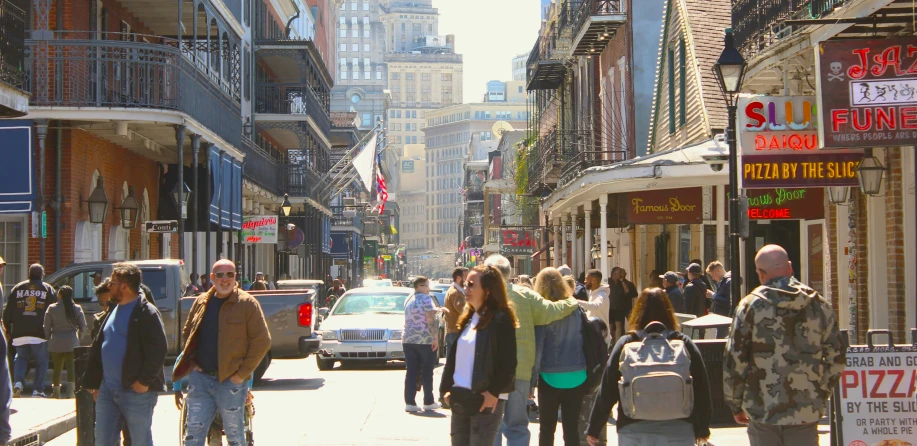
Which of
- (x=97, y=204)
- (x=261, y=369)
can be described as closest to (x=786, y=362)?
(x=261, y=369)

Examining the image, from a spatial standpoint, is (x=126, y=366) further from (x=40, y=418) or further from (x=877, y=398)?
(x=877, y=398)

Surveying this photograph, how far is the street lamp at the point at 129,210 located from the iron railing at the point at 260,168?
25.9 feet

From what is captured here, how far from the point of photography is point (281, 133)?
148 ft

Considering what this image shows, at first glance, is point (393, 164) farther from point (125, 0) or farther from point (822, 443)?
point (822, 443)

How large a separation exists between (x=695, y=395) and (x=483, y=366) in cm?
146

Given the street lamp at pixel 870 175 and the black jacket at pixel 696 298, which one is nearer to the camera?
the street lamp at pixel 870 175

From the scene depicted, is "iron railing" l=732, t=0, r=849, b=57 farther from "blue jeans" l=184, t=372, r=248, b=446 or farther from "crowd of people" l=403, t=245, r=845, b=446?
"blue jeans" l=184, t=372, r=248, b=446

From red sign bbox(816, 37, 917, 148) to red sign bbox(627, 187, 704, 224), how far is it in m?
9.76

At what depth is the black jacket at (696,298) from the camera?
17047 mm

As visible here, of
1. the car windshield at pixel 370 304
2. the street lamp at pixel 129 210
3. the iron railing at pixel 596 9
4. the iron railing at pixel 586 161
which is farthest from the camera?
the iron railing at pixel 596 9

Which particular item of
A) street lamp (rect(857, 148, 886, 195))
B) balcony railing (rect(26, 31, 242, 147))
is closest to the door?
street lamp (rect(857, 148, 886, 195))

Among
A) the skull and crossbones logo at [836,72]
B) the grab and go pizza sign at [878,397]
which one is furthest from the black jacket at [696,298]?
the grab and go pizza sign at [878,397]

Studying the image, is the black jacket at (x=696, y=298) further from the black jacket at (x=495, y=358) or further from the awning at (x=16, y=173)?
the awning at (x=16, y=173)

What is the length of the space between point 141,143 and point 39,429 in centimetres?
1429
